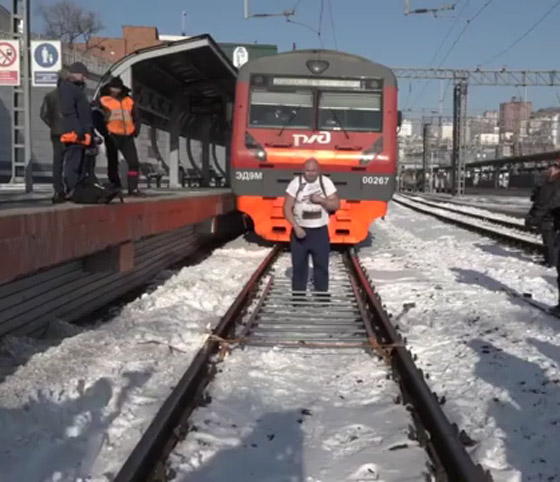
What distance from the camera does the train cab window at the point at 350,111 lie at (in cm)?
1259

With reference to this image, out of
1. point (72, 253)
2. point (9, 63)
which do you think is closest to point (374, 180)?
point (9, 63)

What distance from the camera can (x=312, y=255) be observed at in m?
8.07

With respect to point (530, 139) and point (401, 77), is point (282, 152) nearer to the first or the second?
point (401, 77)

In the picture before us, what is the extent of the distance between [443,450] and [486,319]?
395cm

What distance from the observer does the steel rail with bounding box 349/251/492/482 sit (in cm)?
327

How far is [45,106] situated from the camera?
7.93 metres

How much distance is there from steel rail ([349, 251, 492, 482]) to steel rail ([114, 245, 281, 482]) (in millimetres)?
1343

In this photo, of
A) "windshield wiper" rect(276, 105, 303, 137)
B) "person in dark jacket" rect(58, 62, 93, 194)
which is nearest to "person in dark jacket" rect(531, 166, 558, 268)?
"windshield wiper" rect(276, 105, 303, 137)

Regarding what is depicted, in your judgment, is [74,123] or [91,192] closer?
[91,192]

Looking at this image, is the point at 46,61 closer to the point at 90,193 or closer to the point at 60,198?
the point at 60,198

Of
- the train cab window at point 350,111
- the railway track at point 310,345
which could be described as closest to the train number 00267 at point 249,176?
the train cab window at point 350,111

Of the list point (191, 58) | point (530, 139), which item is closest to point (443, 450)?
point (191, 58)

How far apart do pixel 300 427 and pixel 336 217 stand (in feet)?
27.4

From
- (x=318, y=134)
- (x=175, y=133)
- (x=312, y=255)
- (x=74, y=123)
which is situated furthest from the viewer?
(x=175, y=133)
